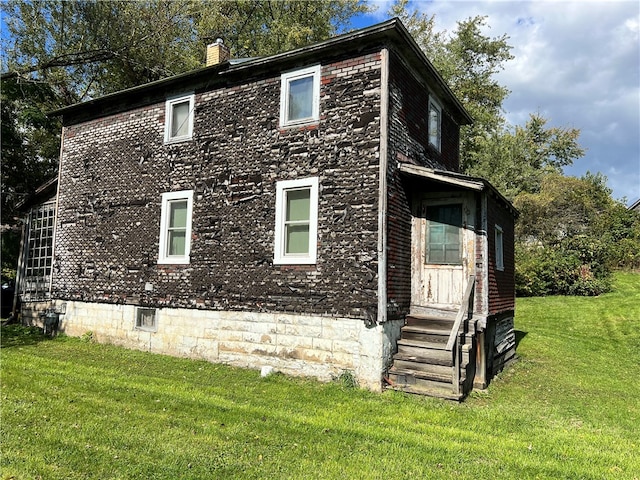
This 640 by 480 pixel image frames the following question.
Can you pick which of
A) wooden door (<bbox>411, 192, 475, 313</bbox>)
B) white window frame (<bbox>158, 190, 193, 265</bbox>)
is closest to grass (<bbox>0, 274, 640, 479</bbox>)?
wooden door (<bbox>411, 192, 475, 313</bbox>)

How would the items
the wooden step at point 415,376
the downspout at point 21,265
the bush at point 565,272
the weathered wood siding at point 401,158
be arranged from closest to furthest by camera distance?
the wooden step at point 415,376 → the weathered wood siding at point 401,158 → the downspout at point 21,265 → the bush at point 565,272

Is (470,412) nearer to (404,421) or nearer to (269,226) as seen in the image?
(404,421)

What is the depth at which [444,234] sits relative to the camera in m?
10.1

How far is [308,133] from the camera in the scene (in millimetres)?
10023

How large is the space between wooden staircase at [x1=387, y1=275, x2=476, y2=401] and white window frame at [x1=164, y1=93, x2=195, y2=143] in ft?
23.8

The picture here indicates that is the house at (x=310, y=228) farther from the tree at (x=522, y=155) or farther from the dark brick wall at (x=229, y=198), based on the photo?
the tree at (x=522, y=155)

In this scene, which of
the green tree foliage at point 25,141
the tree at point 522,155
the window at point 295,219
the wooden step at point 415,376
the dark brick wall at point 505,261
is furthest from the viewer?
the tree at point 522,155

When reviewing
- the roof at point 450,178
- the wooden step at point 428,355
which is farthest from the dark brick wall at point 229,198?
the wooden step at point 428,355

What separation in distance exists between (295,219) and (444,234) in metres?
3.23

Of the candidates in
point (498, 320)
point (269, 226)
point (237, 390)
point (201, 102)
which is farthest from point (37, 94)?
point (498, 320)

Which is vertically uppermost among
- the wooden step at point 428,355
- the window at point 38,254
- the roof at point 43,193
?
the roof at point 43,193

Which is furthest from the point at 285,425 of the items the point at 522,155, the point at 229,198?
the point at 522,155

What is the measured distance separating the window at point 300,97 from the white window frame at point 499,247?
509 centimetres

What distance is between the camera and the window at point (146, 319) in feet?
39.4
